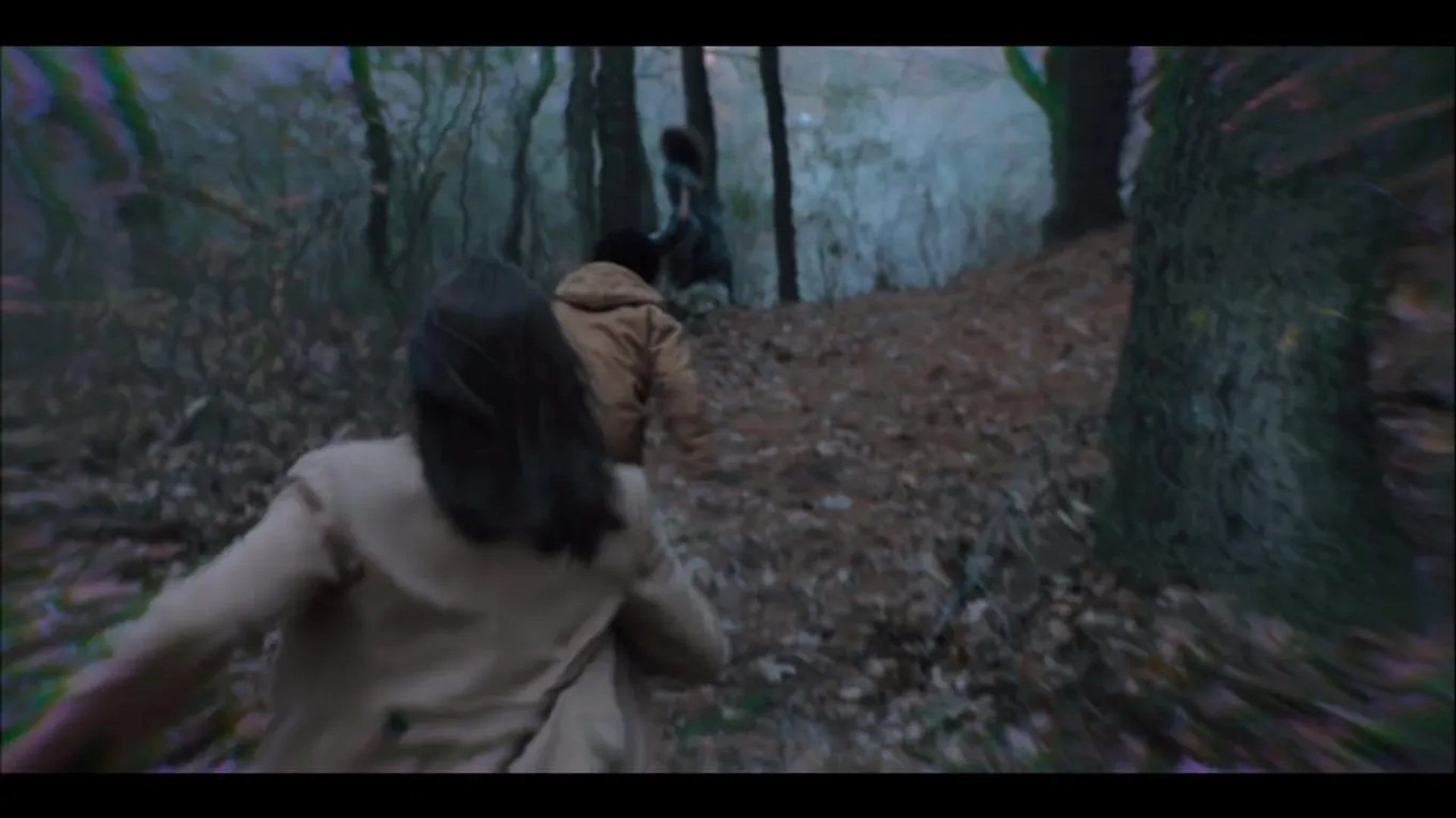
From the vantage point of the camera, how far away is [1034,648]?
3305 mm

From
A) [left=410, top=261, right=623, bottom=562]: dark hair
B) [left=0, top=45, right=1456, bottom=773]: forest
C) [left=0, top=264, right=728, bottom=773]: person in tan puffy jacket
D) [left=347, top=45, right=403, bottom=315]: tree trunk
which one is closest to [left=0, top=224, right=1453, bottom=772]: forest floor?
[left=0, top=45, right=1456, bottom=773]: forest

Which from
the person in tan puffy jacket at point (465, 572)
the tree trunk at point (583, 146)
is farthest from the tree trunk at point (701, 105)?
the person in tan puffy jacket at point (465, 572)

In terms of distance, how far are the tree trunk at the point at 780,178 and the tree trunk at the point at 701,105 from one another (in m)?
0.16

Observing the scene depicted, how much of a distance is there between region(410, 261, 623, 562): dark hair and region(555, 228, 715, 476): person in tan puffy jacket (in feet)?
4.62

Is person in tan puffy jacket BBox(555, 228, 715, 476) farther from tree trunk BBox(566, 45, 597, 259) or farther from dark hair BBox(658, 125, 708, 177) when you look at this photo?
dark hair BBox(658, 125, 708, 177)

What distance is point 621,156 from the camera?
344cm

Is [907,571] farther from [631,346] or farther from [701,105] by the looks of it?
[701,105]

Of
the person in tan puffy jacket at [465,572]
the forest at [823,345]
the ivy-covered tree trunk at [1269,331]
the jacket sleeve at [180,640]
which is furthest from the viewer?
the forest at [823,345]

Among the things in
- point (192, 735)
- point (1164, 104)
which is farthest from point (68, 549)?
point (1164, 104)

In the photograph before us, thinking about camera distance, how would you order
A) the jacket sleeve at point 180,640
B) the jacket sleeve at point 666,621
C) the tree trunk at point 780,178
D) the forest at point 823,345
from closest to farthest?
the jacket sleeve at point 180,640, the jacket sleeve at point 666,621, the forest at point 823,345, the tree trunk at point 780,178

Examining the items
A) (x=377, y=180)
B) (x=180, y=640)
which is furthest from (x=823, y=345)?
(x=180, y=640)

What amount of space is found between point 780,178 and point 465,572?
2.00 m

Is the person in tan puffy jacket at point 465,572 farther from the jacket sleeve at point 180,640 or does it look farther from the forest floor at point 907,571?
the forest floor at point 907,571

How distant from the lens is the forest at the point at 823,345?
3.14 metres
